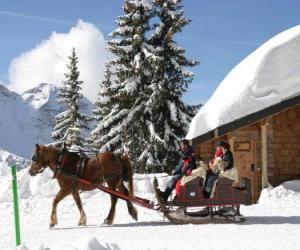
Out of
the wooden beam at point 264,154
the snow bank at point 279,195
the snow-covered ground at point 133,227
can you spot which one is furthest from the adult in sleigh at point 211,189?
the wooden beam at point 264,154

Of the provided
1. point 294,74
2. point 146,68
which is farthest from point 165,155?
point 294,74

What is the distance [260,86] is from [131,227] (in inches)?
384

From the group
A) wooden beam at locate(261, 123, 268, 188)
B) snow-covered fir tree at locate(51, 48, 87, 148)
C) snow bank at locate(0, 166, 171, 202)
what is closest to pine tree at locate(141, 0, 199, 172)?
snow bank at locate(0, 166, 171, 202)

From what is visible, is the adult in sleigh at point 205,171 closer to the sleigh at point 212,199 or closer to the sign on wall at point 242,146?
the sleigh at point 212,199

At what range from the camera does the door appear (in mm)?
17609

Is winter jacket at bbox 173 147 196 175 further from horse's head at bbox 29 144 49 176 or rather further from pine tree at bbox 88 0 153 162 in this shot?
pine tree at bbox 88 0 153 162

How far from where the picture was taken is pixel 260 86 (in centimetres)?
1927

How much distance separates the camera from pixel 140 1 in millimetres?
26250

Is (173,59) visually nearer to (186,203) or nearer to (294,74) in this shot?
(294,74)

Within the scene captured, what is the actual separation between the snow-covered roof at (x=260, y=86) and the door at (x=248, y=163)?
41.1 inches

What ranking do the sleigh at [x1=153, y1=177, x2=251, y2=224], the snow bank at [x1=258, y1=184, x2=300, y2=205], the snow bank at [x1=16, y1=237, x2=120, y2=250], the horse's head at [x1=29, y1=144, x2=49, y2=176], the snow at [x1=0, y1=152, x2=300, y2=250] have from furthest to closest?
the snow bank at [x1=258, y1=184, x2=300, y2=205] → the horse's head at [x1=29, y1=144, x2=49, y2=176] → the sleigh at [x1=153, y1=177, x2=251, y2=224] → the snow at [x1=0, y1=152, x2=300, y2=250] → the snow bank at [x1=16, y1=237, x2=120, y2=250]

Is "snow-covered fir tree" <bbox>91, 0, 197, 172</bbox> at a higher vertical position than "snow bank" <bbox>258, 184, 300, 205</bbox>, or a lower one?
higher

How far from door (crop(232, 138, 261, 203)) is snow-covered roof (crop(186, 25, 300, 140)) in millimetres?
1044

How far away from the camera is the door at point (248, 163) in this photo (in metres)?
17.6
